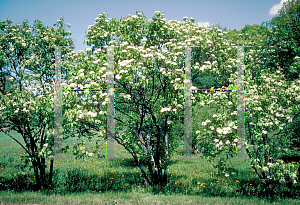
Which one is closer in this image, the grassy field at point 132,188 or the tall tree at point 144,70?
the tall tree at point 144,70

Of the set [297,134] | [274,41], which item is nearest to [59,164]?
[297,134]

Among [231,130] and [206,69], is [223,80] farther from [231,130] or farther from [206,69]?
[231,130]

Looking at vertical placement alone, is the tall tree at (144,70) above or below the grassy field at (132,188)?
above

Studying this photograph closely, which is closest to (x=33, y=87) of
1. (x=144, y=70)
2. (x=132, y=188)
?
(x=144, y=70)

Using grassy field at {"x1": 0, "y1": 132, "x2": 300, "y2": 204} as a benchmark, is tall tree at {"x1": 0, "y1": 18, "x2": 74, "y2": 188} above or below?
above

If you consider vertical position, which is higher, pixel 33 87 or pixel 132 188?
pixel 33 87

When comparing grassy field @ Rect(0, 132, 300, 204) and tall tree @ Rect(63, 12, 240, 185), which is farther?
grassy field @ Rect(0, 132, 300, 204)

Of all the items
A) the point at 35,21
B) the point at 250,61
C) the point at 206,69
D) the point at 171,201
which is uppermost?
the point at 35,21

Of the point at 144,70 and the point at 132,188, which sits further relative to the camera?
the point at 132,188

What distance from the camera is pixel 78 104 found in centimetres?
659

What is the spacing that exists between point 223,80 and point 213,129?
3.32 metres

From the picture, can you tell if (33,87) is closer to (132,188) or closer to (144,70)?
(144,70)

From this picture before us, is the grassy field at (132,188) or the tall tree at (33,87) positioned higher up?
the tall tree at (33,87)

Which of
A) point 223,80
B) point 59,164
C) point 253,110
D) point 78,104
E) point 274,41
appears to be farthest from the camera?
point 59,164
